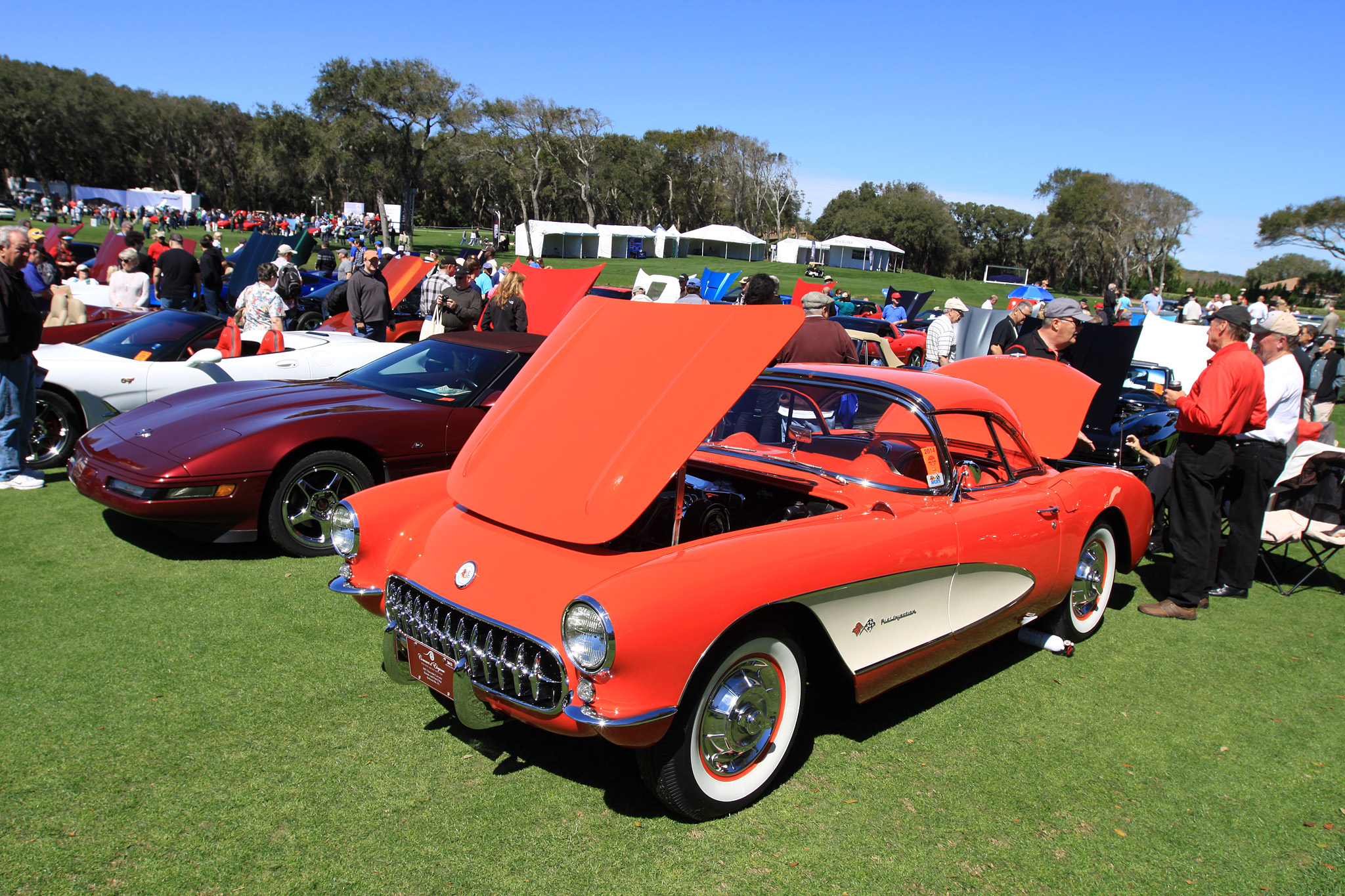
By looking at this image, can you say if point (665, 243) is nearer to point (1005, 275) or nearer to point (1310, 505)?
point (1005, 275)

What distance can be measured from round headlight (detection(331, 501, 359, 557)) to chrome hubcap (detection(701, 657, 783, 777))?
1.73 meters

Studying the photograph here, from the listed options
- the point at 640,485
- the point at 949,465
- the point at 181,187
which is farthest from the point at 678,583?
the point at 181,187

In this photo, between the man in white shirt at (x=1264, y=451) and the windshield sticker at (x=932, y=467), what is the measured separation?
3.17 m

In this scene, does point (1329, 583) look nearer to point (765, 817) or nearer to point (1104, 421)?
point (1104, 421)

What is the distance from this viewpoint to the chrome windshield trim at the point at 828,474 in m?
3.61

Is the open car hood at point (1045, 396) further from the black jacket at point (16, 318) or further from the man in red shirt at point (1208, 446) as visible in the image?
the black jacket at point (16, 318)

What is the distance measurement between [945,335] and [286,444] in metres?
9.23

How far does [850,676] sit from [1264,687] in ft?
9.64

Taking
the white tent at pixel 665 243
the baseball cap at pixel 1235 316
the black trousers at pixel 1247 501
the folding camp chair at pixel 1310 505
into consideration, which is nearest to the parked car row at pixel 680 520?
the baseball cap at pixel 1235 316

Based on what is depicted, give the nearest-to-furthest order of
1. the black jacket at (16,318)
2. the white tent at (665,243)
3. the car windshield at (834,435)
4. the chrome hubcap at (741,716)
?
the chrome hubcap at (741,716)
the car windshield at (834,435)
the black jacket at (16,318)
the white tent at (665,243)

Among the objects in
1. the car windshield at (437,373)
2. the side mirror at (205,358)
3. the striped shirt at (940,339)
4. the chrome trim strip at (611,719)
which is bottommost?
the chrome trim strip at (611,719)

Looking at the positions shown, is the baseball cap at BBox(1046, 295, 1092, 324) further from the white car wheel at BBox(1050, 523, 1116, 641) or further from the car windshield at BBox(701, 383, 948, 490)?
the car windshield at BBox(701, 383, 948, 490)

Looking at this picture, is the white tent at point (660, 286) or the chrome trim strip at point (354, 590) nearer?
the chrome trim strip at point (354, 590)

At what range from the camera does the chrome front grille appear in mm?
2658
